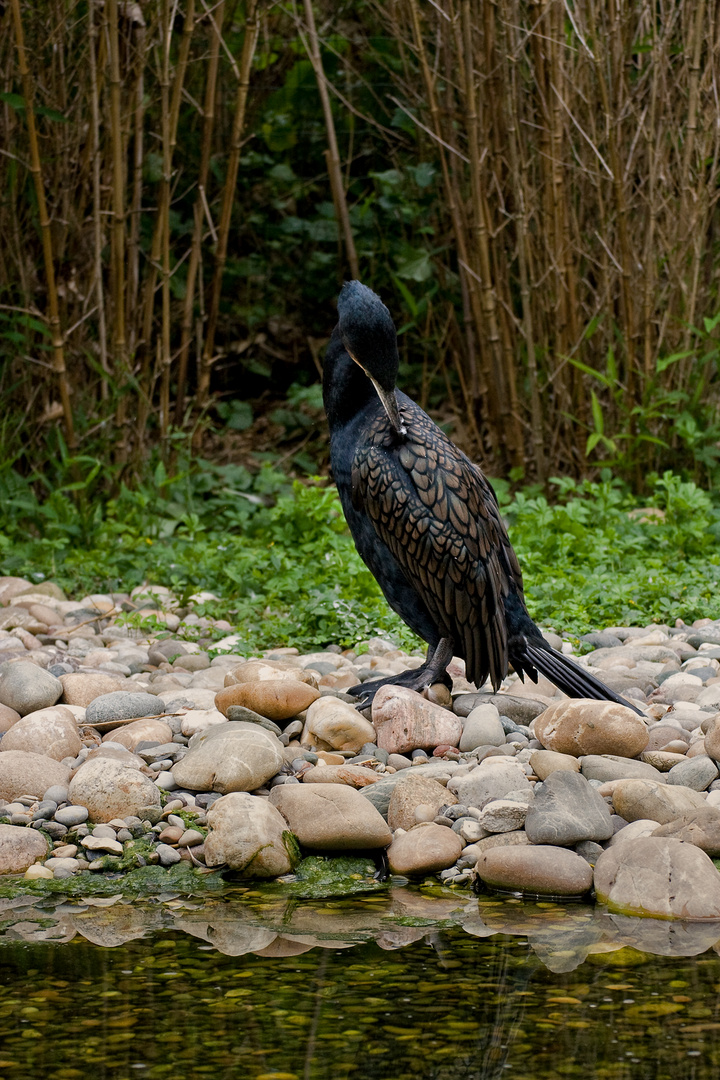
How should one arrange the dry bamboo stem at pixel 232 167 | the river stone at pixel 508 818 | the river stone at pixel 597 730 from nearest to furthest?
the river stone at pixel 508 818
the river stone at pixel 597 730
the dry bamboo stem at pixel 232 167

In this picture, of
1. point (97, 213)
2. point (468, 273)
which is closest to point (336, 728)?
point (97, 213)

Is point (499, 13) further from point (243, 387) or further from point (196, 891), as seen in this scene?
point (196, 891)

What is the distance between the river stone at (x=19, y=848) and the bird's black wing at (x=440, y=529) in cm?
122

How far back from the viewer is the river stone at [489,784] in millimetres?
2920

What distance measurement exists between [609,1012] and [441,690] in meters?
1.53

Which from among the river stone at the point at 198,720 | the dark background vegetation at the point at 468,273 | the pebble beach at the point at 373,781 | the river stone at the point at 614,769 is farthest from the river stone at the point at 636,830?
the dark background vegetation at the point at 468,273

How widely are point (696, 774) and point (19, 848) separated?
161cm

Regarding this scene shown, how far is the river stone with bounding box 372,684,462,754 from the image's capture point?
320 centimetres

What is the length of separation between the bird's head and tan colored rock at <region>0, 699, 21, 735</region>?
4.33 ft

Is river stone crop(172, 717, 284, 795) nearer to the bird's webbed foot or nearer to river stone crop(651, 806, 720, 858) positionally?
the bird's webbed foot

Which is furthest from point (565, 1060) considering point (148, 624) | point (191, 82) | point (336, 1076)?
point (191, 82)

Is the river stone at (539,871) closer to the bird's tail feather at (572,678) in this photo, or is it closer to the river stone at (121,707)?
the bird's tail feather at (572,678)

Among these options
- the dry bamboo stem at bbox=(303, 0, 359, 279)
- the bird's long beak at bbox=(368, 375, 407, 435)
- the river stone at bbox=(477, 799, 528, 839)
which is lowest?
the river stone at bbox=(477, 799, 528, 839)

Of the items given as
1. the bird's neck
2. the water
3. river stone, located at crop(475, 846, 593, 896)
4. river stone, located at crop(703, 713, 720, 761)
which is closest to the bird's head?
the bird's neck
